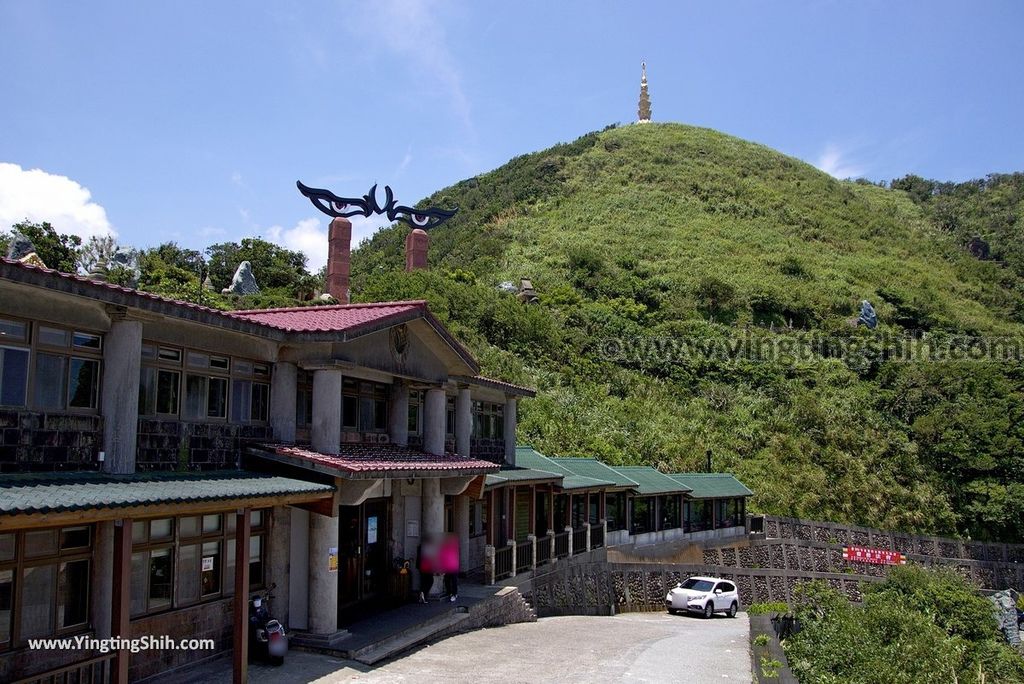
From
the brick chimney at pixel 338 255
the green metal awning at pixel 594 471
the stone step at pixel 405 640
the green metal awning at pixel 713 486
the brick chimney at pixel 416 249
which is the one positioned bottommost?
the stone step at pixel 405 640

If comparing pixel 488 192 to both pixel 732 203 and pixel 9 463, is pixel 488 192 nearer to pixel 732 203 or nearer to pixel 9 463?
pixel 732 203

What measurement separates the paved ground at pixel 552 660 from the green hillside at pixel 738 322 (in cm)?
1835

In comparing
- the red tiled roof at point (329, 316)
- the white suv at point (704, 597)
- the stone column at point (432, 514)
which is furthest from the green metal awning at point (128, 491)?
the white suv at point (704, 597)

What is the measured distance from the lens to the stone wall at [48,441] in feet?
34.9

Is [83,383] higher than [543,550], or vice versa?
[83,383]

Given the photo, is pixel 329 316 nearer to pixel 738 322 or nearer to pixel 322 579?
pixel 322 579

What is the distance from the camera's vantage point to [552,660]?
634 inches

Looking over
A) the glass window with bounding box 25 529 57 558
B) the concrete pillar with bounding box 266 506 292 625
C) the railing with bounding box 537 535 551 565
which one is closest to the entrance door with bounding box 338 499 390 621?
the concrete pillar with bounding box 266 506 292 625

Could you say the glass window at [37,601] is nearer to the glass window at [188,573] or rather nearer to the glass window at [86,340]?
the glass window at [188,573]

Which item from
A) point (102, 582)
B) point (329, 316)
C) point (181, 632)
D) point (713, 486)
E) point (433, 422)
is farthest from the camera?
point (713, 486)

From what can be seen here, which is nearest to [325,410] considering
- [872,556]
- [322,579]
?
[322,579]

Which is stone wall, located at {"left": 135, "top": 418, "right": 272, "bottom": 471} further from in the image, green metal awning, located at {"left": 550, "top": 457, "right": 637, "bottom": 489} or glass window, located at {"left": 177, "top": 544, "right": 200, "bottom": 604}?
green metal awning, located at {"left": 550, "top": 457, "right": 637, "bottom": 489}

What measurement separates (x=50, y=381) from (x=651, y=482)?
25.9 meters

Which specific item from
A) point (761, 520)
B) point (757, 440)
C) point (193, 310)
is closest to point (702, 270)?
point (757, 440)
